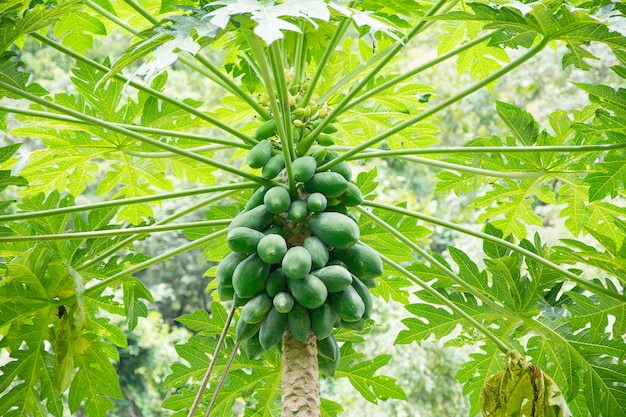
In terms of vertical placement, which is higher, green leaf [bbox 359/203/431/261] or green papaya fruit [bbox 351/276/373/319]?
green papaya fruit [bbox 351/276/373/319]

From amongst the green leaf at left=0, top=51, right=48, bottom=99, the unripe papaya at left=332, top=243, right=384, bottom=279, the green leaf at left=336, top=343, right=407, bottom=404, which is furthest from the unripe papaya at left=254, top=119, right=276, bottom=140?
the green leaf at left=336, top=343, right=407, bottom=404

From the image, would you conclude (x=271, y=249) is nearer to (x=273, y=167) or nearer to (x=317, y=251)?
(x=317, y=251)

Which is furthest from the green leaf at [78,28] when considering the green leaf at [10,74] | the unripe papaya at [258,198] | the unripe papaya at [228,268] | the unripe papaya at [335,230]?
the unripe papaya at [335,230]

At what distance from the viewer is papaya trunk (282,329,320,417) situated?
1585 mm

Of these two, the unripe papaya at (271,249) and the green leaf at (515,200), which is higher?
the unripe papaya at (271,249)

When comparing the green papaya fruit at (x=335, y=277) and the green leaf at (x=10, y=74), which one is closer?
the green papaya fruit at (x=335, y=277)

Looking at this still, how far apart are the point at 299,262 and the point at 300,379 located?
0.91 ft

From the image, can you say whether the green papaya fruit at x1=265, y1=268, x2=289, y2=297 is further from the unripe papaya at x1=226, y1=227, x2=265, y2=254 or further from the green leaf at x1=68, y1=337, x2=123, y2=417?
the green leaf at x1=68, y1=337, x2=123, y2=417

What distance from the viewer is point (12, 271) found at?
6.00ft

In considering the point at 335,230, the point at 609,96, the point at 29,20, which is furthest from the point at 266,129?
the point at 609,96

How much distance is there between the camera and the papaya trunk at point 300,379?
62.4 inches

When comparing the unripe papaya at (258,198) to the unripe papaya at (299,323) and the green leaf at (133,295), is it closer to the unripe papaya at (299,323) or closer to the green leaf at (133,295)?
the unripe papaya at (299,323)

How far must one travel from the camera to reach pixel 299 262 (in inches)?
59.4

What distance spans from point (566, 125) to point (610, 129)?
312mm
